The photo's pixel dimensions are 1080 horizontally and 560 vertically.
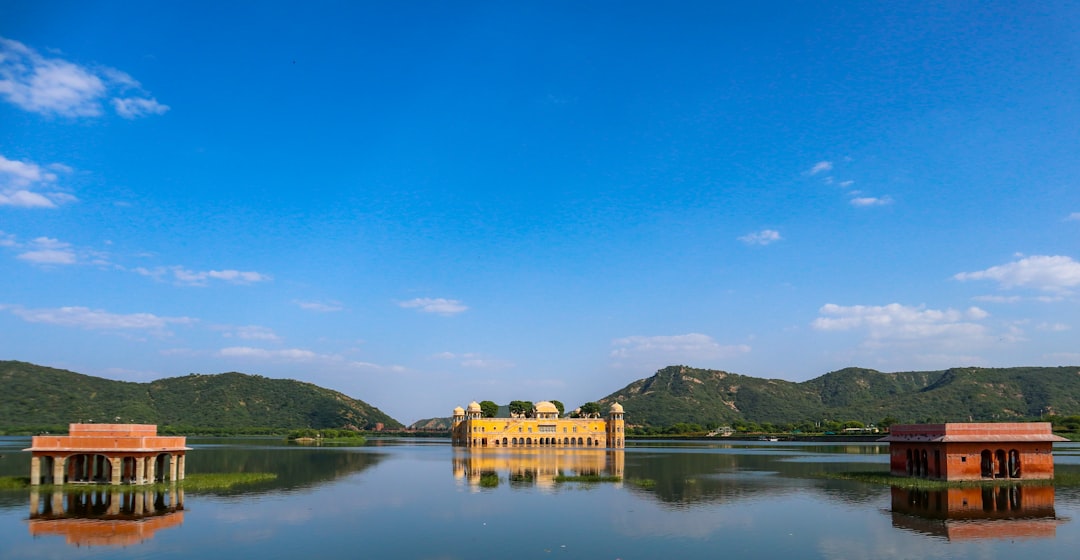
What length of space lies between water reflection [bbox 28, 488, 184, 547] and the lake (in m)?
0.11

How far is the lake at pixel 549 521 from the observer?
1245 inches

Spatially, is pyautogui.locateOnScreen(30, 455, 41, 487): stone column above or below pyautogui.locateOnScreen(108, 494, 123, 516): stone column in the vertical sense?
above

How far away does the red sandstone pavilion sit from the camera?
170 ft

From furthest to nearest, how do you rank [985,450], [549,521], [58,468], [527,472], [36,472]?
[527,472]
[985,450]
[36,472]
[58,468]
[549,521]

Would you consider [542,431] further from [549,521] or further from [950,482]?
[549,521]

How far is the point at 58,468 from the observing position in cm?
5256

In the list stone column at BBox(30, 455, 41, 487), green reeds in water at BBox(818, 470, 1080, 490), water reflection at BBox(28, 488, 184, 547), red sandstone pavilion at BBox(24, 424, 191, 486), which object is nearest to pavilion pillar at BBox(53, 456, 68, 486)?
red sandstone pavilion at BBox(24, 424, 191, 486)

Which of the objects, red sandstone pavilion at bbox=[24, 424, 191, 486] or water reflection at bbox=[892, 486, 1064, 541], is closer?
water reflection at bbox=[892, 486, 1064, 541]

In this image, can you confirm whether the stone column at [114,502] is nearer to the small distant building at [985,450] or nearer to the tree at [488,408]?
the small distant building at [985,450]

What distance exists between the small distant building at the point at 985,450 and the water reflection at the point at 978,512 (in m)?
3.32

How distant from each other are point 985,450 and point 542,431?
108880 millimetres

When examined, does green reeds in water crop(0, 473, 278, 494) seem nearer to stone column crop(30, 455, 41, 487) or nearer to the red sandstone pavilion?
stone column crop(30, 455, 41, 487)

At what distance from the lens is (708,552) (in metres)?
31.3

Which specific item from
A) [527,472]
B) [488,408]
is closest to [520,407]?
[488,408]
